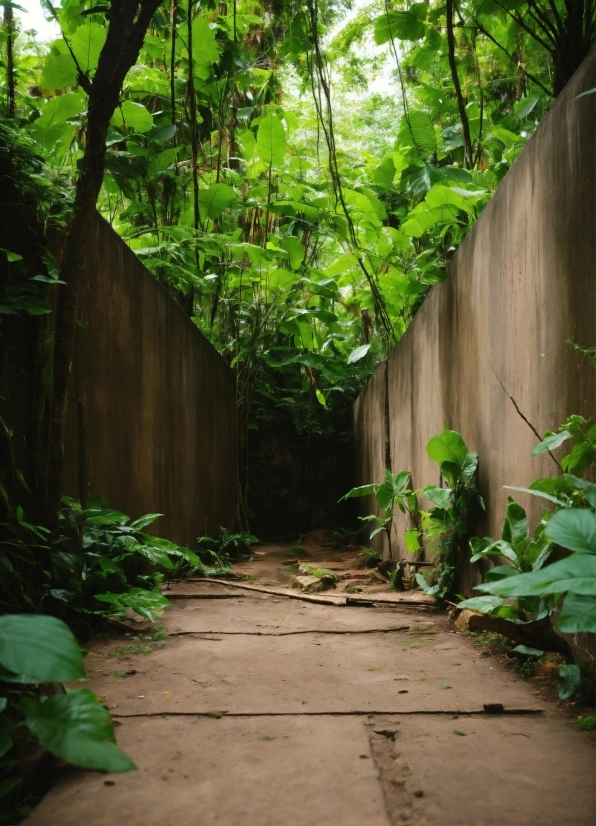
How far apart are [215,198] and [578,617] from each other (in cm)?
543

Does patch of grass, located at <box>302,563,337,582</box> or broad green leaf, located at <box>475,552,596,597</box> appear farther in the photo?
patch of grass, located at <box>302,563,337,582</box>

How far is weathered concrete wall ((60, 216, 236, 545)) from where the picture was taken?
3.37 metres

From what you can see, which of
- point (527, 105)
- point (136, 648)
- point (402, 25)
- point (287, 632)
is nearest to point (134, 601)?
point (136, 648)

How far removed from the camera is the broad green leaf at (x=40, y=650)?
1.20 m

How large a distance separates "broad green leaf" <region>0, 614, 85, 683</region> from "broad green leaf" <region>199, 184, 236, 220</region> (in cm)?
523

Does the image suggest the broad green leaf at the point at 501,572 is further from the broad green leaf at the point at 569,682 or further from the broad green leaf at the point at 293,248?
the broad green leaf at the point at 293,248

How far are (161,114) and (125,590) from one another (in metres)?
4.16

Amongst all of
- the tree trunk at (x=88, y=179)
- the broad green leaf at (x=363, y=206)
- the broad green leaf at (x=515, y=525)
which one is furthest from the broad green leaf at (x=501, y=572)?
the broad green leaf at (x=363, y=206)

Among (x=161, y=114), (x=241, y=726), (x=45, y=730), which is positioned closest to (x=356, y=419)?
(x=161, y=114)

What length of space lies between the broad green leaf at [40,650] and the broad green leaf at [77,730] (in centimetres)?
12

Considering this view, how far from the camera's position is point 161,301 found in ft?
16.2

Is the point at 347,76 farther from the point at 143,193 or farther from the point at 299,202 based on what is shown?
the point at 143,193

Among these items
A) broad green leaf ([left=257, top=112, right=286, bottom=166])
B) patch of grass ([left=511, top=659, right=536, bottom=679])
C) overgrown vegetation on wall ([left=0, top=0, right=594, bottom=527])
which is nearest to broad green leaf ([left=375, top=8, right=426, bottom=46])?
overgrown vegetation on wall ([left=0, top=0, right=594, bottom=527])

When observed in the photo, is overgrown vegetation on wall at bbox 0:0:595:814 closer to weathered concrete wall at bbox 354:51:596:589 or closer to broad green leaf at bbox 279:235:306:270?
broad green leaf at bbox 279:235:306:270
